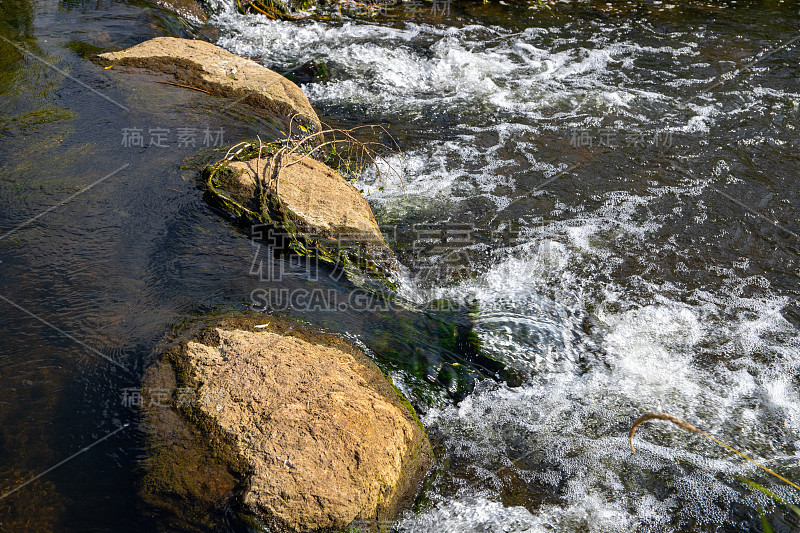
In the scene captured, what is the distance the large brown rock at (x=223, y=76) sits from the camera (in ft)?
19.0

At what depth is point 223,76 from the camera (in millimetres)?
5902

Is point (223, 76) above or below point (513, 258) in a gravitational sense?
above

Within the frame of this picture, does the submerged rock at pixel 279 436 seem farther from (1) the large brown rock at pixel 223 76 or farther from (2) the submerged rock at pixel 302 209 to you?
(1) the large brown rock at pixel 223 76

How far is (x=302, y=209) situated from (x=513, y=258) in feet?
5.79

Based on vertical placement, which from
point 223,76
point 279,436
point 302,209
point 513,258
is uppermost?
point 223,76

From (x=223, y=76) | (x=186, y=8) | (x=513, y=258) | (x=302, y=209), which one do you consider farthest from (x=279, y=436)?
(x=186, y=8)

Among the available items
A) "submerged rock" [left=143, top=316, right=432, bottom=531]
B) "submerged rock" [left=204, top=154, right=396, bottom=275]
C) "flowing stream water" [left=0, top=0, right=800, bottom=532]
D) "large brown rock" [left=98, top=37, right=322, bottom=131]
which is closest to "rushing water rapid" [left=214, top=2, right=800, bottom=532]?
"flowing stream water" [left=0, top=0, right=800, bottom=532]

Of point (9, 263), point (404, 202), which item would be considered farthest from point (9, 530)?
point (404, 202)

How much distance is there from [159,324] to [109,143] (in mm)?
2181

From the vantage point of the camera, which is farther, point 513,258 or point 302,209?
point 513,258

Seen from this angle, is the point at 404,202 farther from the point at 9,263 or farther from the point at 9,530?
the point at 9,530

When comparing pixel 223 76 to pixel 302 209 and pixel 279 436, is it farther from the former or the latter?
pixel 279 436

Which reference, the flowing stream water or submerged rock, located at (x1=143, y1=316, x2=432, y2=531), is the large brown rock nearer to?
the flowing stream water

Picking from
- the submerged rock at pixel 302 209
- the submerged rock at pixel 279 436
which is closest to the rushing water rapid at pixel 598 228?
the submerged rock at pixel 279 436
